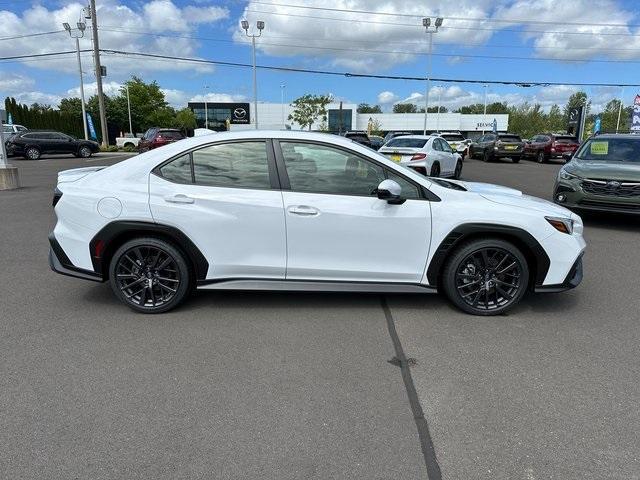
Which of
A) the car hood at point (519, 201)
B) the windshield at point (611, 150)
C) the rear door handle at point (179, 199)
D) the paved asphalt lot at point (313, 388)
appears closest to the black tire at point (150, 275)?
the paved asphalt lot at point (313, 388)

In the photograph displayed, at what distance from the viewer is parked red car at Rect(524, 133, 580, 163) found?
2670cm

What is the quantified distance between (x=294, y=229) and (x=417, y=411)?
1.82m

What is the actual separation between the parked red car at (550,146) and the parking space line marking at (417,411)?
26.2 m

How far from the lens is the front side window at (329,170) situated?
163 inches

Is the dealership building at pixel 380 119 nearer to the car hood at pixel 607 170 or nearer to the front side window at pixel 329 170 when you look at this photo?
the car hood at pixel 607 170

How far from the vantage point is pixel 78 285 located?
5.07 meters

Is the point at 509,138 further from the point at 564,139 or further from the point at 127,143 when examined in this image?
the point at 127,143

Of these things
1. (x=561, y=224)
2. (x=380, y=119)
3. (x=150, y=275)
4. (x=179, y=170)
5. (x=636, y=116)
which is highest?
(x=380, y=119)

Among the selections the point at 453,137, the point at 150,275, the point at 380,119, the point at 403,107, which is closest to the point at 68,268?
the point at 150,275

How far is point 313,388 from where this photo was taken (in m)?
3.13

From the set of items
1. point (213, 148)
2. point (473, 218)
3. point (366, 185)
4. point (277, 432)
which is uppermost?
point (213, 148)

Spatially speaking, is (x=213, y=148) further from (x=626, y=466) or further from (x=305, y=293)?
(x=626, y=466)

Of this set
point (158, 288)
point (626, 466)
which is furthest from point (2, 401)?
point (626, 466)

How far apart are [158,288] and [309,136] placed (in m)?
1.91
